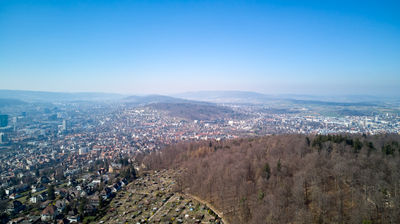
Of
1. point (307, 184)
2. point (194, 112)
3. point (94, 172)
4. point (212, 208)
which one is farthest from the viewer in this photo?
point (194, 112)

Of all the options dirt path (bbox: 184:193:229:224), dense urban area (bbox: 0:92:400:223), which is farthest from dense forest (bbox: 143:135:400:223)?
dense urban area (bbox: 0:92:400:223)

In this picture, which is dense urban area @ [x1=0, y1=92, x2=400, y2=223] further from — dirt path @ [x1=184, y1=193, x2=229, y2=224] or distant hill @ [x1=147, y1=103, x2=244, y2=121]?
distant hill @ [x1=147, y1=103, x2=244, y2=121]

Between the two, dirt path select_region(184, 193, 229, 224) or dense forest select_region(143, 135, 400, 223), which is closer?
dense forest select_region(143, 135, 400, 223)

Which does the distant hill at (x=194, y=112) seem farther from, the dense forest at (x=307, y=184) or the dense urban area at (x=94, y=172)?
the dense forest at (x=307, y=184)

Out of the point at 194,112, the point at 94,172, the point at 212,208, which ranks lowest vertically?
the point at 94,172

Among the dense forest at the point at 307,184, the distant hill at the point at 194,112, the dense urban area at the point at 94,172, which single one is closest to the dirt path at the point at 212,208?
the dense urban area at the point at 94,172

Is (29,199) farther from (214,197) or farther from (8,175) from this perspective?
(214,197)

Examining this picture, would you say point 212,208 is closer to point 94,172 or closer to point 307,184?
point 307,184

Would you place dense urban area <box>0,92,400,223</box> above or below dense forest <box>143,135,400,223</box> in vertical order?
below

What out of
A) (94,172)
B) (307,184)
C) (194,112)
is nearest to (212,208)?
(307,184)
